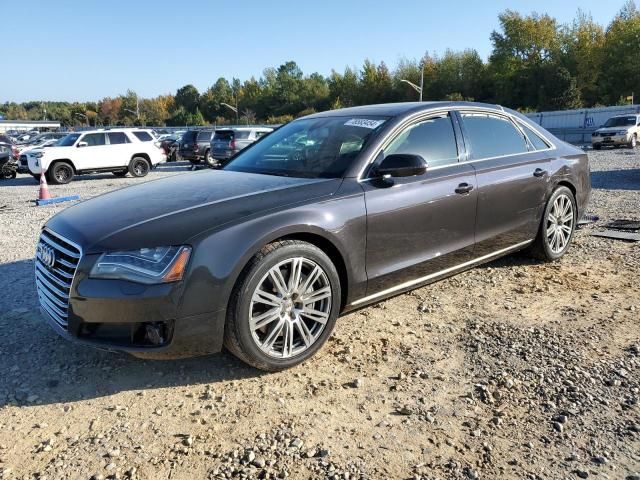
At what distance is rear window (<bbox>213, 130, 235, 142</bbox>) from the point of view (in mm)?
20466

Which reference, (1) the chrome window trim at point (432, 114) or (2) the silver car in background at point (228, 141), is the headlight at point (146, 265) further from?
(2) the silver car in background at point (228, 141)

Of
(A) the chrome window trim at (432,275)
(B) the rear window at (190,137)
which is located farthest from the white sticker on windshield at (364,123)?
(B) the rear window at (190,137)

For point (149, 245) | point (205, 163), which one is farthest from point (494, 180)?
point (205, 163)

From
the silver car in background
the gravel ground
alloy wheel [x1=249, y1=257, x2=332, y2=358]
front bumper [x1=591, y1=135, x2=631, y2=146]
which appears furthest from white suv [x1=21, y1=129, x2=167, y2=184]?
front bumper [x1=591, y1=135, x2=631, y2=146]

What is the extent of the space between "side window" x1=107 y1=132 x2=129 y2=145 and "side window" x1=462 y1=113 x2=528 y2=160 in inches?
623

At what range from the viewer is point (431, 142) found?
406 centimetres

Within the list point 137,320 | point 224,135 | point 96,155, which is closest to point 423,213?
point 137,320

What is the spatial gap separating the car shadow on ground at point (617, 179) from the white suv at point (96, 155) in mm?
14056

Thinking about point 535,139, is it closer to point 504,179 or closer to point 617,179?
point 504,179

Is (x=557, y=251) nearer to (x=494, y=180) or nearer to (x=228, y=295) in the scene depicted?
(x=494, y=180)

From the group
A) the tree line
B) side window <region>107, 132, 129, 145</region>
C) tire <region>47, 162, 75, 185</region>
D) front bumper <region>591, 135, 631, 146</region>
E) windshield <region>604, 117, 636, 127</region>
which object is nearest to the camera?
tire <region>47, 162, 75, 185</region>

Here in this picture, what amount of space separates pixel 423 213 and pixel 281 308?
1.30 meters

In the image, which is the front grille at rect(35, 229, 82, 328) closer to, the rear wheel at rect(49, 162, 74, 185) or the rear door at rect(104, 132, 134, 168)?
the rear wheel at rect(49, 162, 74, 185)

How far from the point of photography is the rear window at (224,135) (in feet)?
67.1
